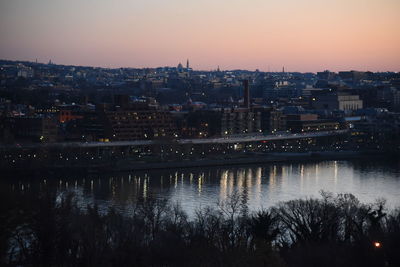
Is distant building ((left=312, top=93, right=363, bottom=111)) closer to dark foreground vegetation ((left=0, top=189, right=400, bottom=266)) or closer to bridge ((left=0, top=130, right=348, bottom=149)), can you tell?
bridge ((left=0, top=130, right=348, bottom=149))

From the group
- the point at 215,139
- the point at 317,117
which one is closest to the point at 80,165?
the point at 215,139

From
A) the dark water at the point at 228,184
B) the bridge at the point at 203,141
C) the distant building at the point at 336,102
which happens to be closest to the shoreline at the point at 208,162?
the dark water at the point at 228,184

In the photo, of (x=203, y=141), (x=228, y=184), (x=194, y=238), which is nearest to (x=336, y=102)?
(x=203, y=141)

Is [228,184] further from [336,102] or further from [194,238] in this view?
[336,102]

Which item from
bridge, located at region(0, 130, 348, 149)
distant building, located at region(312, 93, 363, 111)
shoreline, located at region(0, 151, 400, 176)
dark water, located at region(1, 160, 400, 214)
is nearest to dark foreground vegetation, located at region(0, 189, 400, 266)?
dark water, located at region(1, 160, 400, 214)

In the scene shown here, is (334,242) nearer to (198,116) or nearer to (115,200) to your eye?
(115,200)
